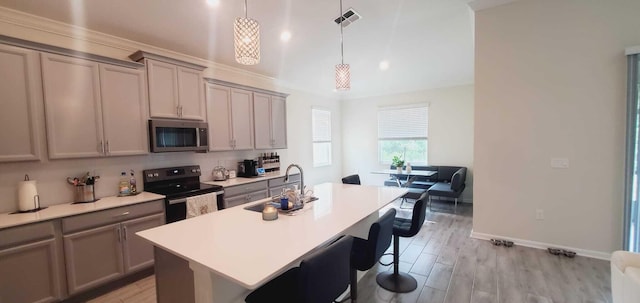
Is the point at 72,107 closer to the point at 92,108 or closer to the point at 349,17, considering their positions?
the point at 92,108

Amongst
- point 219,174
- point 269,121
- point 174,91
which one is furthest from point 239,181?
point 174,91

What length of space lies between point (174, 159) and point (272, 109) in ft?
5.95

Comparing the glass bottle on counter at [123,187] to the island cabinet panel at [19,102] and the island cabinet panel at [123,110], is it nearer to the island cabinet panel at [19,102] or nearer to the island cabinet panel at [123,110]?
the island cabinet panel at [123,110]

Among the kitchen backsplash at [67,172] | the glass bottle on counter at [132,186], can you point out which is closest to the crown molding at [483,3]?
the kitchen backsplash at [67,172]

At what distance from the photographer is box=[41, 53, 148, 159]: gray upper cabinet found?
2453 mm

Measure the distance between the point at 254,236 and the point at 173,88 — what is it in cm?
255

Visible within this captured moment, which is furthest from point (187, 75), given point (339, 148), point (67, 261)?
point (339, 148)

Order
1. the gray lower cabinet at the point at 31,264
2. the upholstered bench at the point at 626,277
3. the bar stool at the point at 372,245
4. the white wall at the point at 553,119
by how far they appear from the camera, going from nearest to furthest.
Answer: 1. the upholstered bench at the point at 626,277
2. the bar stool at the point at 372,245
3. the gray lower cabinet at the point at 31,264
4. the white wall at the point at 553,119

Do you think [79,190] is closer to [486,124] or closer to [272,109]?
[272,109]

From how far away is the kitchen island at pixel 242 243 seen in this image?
1.23m

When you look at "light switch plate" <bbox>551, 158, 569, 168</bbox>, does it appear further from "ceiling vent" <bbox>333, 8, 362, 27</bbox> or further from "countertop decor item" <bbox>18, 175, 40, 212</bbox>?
"countertop decor item" <bbox>18, 175, 40, 212</bbox>

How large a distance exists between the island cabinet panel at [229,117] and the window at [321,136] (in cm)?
223

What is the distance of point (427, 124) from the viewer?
6.05m

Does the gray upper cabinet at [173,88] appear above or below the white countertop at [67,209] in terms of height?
above
